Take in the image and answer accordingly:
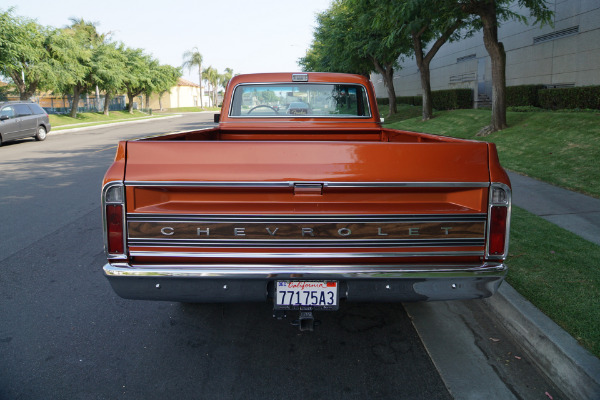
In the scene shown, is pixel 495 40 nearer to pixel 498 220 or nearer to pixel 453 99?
pixel 453 99

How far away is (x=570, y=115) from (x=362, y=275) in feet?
44.3

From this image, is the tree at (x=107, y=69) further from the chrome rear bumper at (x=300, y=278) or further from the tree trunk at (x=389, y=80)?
the chrome rear bumper at (x=300, y=278)

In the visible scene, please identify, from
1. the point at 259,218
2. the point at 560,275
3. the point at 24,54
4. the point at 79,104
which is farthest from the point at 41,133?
the point at 79,104

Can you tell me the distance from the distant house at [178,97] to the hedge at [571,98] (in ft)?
233

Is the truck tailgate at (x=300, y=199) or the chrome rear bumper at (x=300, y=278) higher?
the truck tailgate at (x=300, y=199)

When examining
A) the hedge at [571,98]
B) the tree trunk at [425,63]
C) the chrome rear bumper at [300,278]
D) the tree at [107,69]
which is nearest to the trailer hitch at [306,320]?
the chrome rear bumper at [300,278]

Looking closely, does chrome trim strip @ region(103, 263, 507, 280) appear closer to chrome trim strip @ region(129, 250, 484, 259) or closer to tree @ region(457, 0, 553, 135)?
chrome trim strip @ region(129, 250, 484, 259)

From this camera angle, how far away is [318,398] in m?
2.86

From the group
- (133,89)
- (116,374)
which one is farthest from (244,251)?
(133,89)

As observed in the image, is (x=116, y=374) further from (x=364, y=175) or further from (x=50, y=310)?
(x=364, y=175)

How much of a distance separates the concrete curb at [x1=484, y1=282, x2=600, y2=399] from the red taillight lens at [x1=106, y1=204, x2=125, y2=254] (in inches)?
108

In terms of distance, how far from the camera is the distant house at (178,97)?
8756cm

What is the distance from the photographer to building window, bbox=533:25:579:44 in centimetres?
1928

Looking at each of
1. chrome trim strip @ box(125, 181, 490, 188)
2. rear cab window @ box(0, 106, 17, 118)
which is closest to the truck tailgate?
chrome trim strip @ box(125, 181, 490, 188)
